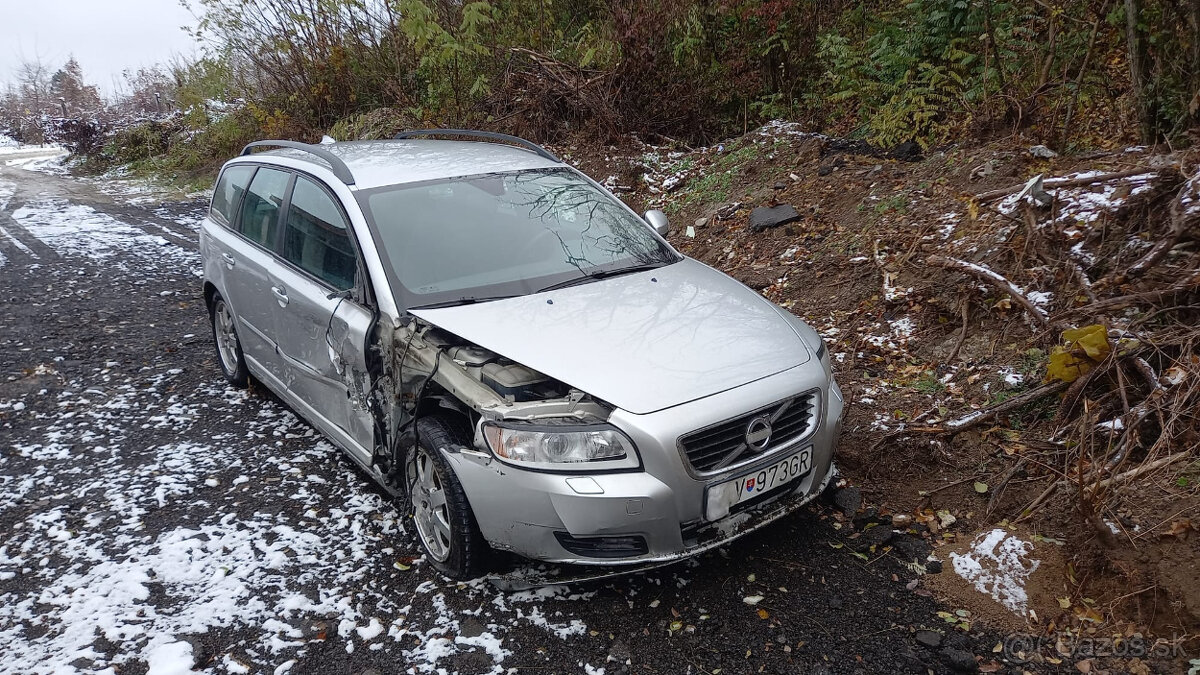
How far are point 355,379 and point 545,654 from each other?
1543mm

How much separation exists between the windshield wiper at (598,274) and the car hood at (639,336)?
0.16 ft

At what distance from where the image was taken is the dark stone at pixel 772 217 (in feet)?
22.5

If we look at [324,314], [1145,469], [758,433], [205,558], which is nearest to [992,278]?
[1145,469]

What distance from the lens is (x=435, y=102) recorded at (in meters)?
12.1

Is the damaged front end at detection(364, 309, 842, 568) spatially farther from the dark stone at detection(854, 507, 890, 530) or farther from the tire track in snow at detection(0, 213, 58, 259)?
the tire track in snow at detection(0, 213, 58, 259)

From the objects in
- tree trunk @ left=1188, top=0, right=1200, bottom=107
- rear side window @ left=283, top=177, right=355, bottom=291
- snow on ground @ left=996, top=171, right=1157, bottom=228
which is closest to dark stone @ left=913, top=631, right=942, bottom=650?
snow on ground @ left=996, top=171, right=1157, bottom=228

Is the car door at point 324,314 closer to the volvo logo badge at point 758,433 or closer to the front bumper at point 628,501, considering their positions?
the front bumper at point 628,501

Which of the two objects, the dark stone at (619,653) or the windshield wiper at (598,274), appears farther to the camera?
the windshield wiper at (598,274)

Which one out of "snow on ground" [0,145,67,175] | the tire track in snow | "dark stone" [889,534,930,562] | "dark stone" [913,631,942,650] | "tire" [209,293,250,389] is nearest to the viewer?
"dark stone" [913,631,942,650]

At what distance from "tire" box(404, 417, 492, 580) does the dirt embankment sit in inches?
72.8

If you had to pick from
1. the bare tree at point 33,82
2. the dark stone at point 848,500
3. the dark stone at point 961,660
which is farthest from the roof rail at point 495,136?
the bare tree at point 33,82

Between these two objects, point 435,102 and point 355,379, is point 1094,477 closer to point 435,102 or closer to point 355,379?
point 355,379

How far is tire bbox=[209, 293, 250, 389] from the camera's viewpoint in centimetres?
534

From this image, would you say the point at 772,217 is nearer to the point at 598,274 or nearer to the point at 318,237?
the point at 598,274
